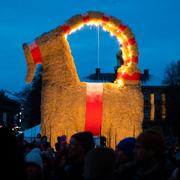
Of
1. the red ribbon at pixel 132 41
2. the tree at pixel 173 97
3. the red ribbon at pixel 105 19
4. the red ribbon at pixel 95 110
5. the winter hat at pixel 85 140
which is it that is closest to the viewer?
the winter hat at pixel 85 140

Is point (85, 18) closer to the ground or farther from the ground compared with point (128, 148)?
farther from the ground

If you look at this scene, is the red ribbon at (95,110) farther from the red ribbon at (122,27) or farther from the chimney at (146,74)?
the chimney at (146,74)

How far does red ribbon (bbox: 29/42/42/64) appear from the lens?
50.6 ft

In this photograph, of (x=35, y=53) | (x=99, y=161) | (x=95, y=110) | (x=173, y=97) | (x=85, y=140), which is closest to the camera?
(x=99, y=161)

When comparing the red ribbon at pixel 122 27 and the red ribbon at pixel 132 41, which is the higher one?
the red ribbon at pixel 122 27

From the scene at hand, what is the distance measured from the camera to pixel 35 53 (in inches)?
Result: 609

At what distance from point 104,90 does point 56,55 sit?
5.41ft

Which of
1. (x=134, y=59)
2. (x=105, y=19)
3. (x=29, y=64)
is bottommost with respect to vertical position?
(x=29, y=64)

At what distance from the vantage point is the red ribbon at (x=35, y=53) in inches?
607

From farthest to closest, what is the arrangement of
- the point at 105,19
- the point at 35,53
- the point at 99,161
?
the point at 105,19 → the point at 35,53 → the point at 99,161

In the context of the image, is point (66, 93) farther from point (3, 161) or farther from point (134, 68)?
point (3, 161)

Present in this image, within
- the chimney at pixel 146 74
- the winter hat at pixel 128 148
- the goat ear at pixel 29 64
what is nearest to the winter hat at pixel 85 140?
the winter hat at pixel 128 148

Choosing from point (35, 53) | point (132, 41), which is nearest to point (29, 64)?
point (35, 53)

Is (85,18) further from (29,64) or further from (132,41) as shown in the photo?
(29,64)
